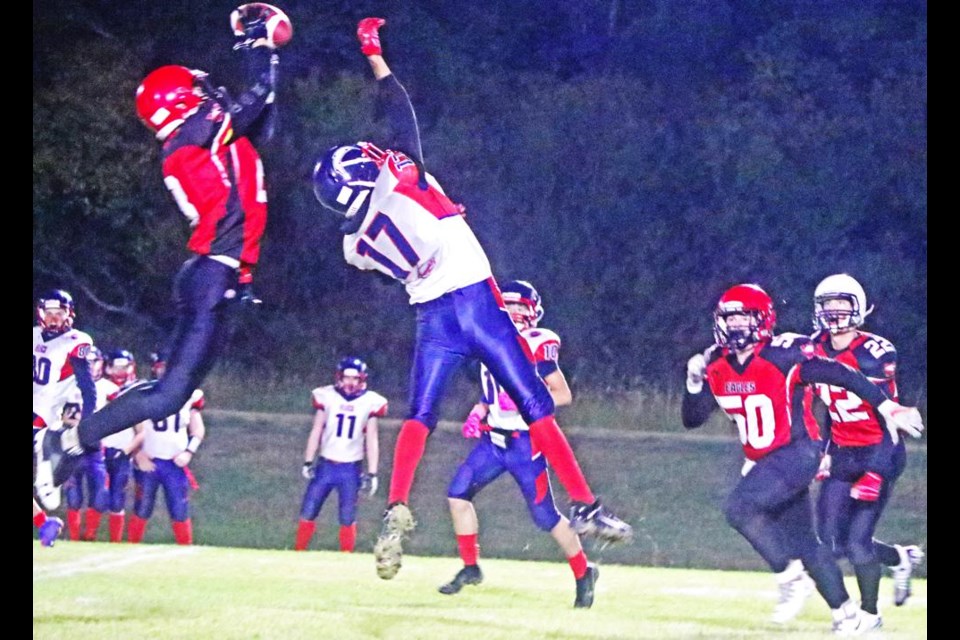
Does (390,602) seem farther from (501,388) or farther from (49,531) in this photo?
(49,531)

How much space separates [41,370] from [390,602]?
4.95 feet

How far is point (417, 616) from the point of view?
4.21 m

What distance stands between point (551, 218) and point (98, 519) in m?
1.91

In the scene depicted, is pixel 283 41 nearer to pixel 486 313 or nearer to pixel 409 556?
pixel 486 313

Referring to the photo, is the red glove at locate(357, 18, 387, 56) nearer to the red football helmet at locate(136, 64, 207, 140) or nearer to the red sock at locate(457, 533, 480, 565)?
the red football helmet at locate(136, 64, 207, 140)

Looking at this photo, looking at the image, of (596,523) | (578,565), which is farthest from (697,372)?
(578,565)

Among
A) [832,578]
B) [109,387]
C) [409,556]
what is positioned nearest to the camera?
[832,578]

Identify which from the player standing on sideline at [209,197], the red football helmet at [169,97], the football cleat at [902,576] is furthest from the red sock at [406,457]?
the football cleat at [902,576]

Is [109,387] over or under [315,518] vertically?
over

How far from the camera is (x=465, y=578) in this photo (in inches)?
177

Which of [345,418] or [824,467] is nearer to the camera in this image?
[824,467]

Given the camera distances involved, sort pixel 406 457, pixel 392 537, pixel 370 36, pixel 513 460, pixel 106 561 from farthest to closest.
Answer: pixel 106 561 → pixel 370 36 → pixel 513 460 → pixel 406 457 → pixel 392 537

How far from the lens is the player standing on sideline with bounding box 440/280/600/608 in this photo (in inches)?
175

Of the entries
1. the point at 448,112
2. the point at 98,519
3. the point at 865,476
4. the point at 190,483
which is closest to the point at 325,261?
the point at 448,112
